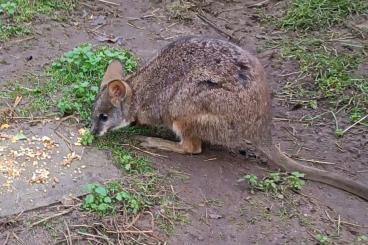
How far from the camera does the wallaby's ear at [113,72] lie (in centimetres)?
551

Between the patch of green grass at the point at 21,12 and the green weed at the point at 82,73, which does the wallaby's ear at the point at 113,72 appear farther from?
the patch of green grass at the point at 21,12

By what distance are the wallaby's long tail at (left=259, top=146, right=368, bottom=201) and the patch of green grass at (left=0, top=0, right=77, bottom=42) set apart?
3.00 metres

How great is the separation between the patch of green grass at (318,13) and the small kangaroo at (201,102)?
90.8 inches

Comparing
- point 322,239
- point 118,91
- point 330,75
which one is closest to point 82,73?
point 118,91

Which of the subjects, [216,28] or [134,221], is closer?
[134,221]

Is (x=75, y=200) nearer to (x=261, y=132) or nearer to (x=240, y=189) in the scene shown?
(x=240, y=189)

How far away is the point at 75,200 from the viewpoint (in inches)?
175

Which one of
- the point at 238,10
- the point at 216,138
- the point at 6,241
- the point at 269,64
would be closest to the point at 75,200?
the point at 6,241

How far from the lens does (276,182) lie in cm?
494

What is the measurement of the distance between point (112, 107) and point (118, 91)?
0.47 feet

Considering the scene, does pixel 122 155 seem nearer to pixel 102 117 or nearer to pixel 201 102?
pixel 102 117

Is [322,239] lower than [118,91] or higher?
lower

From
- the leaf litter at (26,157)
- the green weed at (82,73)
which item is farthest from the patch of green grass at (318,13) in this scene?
the leaf litter at (26,157)

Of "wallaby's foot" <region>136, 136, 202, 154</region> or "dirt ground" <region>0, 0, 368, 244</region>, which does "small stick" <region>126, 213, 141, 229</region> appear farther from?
"wallaby's foot" <region>136, 136, 202, 154</region>
